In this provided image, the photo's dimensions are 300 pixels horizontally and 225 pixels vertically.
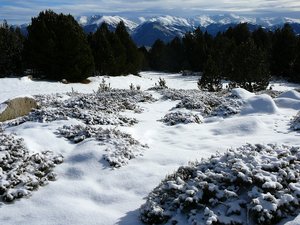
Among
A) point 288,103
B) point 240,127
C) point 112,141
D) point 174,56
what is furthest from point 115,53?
point 112,141

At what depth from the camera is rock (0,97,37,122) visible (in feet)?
50.9

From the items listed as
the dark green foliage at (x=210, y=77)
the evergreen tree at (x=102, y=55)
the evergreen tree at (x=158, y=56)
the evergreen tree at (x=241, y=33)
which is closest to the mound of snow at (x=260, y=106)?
the dark green foliage at (x=210, y=77)

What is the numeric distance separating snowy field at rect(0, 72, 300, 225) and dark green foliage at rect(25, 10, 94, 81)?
1651cm

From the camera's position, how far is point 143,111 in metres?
17.0

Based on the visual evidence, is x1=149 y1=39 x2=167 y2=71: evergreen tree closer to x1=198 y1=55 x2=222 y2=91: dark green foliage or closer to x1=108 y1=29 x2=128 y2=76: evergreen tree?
x1=108 y1=29 x2=128 y2=76: evergreen tree

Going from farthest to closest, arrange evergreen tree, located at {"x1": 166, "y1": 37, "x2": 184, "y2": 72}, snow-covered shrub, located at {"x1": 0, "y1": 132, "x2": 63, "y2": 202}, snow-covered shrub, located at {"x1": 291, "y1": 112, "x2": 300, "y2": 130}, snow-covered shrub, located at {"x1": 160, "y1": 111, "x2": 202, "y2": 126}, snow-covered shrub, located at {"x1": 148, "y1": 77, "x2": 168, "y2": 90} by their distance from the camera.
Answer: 1. evergreen tree, located at {"x1": 166, "y1": 37, "x2": 184, "y2": 72}
2. snow-covered shrub, located at {"x1": 148, "y1": 77, "x2": 168, "y2": 90}
3. snow-covered shrub, located at {"x1": 160, "y1": 111, "x2": 202, "y2": 126}
4. snow-covered shrub, located at {"x1": 291, "y1": 112, "x2": 300, "y2": 130}
5. snow-covered shrub, located at {"x1": 0, "y1": 132, "x2": 63, "y2": 202}

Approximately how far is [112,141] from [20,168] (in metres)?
2.88

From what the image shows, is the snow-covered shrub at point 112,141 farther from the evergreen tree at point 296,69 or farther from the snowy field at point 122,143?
the evergreen tree at point 296,69

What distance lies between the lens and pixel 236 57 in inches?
1222

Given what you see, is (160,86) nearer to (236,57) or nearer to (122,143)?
(236,57)

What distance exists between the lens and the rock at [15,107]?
50.9 ft

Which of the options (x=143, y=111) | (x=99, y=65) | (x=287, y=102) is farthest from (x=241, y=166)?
(x=99, y=65)

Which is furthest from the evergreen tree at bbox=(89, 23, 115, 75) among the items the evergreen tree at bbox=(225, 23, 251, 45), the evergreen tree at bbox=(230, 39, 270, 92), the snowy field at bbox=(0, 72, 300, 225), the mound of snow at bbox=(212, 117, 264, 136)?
the mound of snow at bbox=(212, 117, 264, 136)

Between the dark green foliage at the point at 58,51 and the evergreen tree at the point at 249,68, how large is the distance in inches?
606
